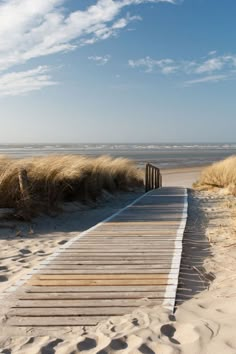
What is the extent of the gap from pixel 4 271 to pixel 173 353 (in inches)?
102

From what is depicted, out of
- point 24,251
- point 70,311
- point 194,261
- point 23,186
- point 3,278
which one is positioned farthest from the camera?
point 23,186

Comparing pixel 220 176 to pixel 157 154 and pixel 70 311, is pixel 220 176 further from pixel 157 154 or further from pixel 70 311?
pixel 157 154

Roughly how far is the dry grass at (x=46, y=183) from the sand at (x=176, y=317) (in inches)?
49.4

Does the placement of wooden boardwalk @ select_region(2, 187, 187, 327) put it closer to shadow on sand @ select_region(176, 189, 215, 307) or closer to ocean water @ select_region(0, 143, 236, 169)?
shadow on sand @ select_region(176, 189, 215, 307)

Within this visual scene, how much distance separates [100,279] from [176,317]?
104 cm

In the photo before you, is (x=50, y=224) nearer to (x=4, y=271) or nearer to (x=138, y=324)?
(x=4, y=271)

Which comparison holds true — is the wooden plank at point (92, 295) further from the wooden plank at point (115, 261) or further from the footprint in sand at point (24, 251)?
the footprint in sand at point (24, 251)

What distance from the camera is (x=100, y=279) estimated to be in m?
4.07

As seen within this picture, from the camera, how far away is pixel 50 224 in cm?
773

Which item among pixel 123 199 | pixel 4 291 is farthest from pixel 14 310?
pixel 123 199

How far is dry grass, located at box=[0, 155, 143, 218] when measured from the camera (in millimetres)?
7730

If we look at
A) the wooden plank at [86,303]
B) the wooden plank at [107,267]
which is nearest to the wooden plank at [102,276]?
the wooden plank at [107,267]

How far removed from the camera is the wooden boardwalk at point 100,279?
3.31 m

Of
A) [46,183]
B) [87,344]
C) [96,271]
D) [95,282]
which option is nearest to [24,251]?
[96,271]
